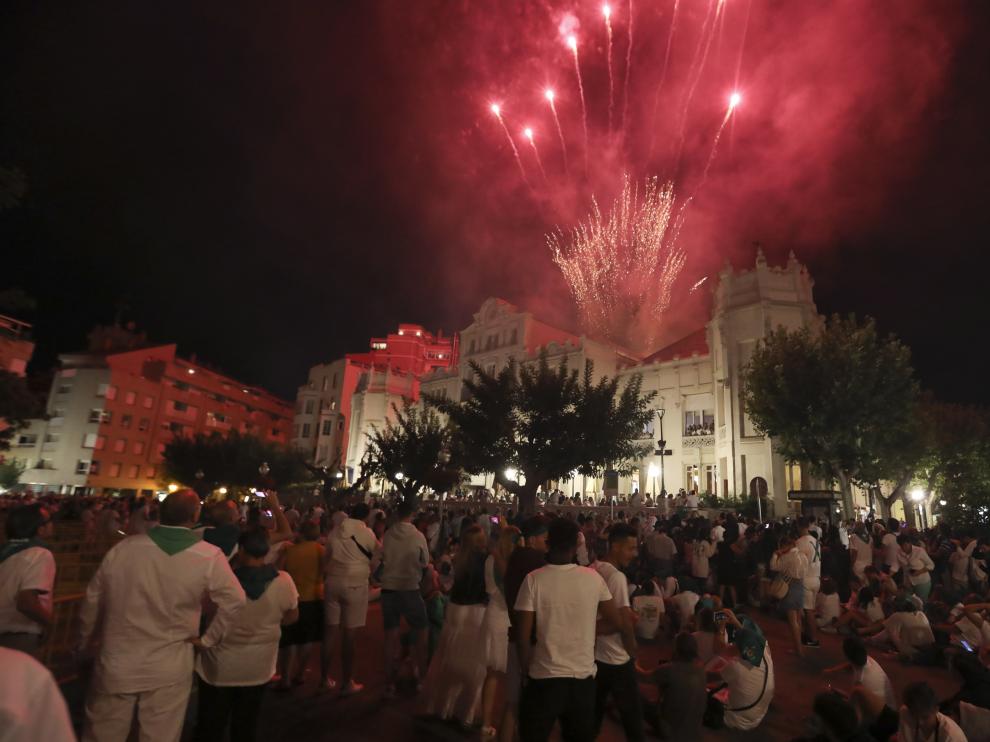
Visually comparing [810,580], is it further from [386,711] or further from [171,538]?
[171,538]

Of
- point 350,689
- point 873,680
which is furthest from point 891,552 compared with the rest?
point 350,689

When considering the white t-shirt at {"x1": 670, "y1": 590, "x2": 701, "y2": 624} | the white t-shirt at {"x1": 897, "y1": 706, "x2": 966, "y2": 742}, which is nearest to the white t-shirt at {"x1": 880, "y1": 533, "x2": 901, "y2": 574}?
the white t-shirt at {"x1": 670, "y1": 590, "x2": 701, "y2": 624}

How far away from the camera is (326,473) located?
27312mm

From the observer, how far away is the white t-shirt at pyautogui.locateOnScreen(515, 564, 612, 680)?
3.63 metres

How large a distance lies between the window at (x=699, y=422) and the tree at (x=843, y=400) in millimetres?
10993

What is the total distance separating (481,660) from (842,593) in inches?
421

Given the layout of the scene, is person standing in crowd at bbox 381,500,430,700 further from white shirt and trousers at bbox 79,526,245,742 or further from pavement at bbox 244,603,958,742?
white shirt and trousers at bbox 79,526,245,742

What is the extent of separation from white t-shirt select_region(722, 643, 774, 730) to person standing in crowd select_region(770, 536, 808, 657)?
3588mm

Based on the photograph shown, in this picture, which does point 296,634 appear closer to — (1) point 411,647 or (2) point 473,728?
(1) point 411,647

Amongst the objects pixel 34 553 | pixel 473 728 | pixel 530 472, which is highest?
pixel 530 472

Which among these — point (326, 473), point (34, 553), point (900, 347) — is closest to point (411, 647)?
point (34, 553)

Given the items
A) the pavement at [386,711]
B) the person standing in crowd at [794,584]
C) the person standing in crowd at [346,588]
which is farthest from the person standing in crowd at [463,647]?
the person standing in crowd at [794,584]

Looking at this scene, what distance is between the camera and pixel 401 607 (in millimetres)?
6527

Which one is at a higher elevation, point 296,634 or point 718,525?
point 718,525
